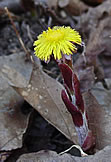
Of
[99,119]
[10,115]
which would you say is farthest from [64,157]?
[10,115]

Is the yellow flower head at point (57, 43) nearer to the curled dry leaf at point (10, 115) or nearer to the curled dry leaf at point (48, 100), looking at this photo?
the curled dry leaf at point (48, 100)

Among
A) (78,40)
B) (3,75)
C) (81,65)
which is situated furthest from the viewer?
(81,65)

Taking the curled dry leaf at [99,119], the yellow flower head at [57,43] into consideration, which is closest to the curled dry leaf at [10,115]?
the curled dry leaf at [99,119]

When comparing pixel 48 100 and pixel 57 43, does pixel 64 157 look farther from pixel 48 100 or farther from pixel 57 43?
pixel 57 43

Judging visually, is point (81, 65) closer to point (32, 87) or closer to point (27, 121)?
point (32, 87)

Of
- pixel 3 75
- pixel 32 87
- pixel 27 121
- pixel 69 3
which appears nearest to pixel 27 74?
pixel 3 75
